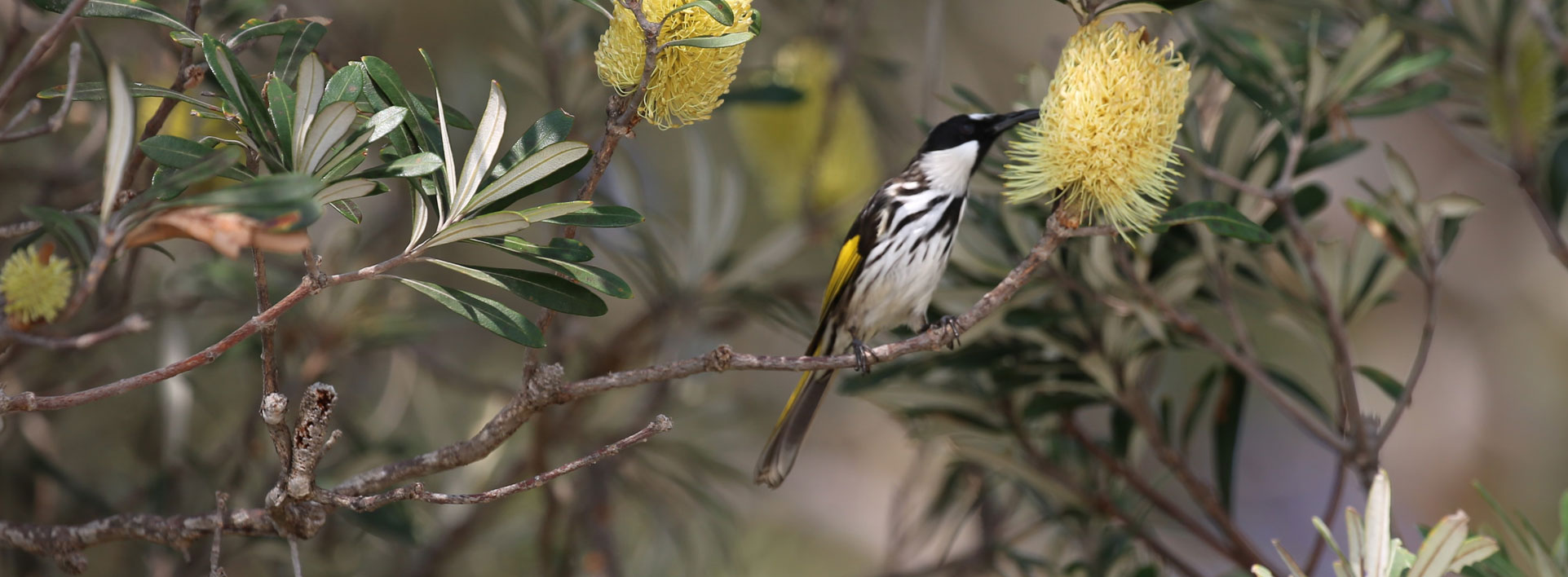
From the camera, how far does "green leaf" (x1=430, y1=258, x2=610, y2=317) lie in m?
1.31

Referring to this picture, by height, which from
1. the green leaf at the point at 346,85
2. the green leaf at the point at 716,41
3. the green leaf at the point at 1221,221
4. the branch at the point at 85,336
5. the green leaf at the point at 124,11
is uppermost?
the green leaf at the point at 124,11

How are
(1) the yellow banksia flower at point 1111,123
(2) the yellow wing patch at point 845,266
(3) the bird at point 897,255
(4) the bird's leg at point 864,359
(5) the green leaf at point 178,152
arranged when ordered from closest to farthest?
1. (5) the green leaf at point 178,152
2. (1) the yellow banksia flower at point 1111,123
3. (4) the bird's leg at point 864,359
4. (3) the bird at point 897,255
5. (2) the yellow wing patch at point 845,266

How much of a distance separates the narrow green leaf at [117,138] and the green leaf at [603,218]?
443mm

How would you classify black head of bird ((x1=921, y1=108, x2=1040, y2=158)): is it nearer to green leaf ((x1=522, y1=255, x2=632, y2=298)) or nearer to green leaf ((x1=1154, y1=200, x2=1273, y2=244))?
green leaf ((x1=1154, y1=200, x2=1273, y2=244))

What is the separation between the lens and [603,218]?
1.30 meters

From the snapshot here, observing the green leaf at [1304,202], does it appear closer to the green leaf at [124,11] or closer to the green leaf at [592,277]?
the green leaf at [592,277]

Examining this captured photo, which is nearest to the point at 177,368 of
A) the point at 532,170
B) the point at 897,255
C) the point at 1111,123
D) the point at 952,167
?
the point at 532,170

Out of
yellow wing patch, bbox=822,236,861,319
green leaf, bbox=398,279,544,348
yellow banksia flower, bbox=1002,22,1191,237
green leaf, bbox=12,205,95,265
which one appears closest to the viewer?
green leaf, bbox=12,205,95,265

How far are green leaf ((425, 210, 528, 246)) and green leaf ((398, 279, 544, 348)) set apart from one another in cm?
6

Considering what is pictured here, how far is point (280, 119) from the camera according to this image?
3.79 feet

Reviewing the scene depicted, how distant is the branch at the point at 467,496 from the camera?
123 cm

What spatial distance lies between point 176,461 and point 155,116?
152cm

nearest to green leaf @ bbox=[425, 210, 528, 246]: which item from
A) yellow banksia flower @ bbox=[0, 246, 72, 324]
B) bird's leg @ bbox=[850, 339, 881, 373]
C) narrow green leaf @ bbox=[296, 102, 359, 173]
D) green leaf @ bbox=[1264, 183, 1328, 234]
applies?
narrow green leaf @ bbox=[296, 102, 359, 173]

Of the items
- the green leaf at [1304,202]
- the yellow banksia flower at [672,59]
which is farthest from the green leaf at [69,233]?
the green leaf at [1304,202]
